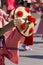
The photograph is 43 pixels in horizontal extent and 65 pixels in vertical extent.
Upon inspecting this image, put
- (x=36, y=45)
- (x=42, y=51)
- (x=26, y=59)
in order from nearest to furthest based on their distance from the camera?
(x=26, y=59) < (x=42, y=51) < (x=36, y=45)

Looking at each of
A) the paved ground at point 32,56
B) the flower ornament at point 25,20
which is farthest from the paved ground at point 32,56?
the flower ornament at point 25,20

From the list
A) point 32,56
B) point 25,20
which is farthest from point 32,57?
point 25,20

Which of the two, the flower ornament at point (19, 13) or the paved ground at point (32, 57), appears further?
the paved ground at point (32, 57)

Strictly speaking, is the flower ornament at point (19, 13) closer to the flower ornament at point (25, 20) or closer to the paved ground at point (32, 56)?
the flower ornament at point (25, 20)

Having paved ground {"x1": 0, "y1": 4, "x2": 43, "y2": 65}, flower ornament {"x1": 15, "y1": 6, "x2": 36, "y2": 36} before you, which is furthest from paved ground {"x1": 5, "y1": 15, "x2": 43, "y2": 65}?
flower ornament {"x1": 15, "y1": 6, "x2": 36, "y2": 36}

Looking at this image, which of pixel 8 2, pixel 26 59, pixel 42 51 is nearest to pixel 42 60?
pixel 26 59

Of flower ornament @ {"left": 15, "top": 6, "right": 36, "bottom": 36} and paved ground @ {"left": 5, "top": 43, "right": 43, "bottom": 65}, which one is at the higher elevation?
flower ornament @ {"left": 15, "top": 6, "right": 36, "bottom": 36}

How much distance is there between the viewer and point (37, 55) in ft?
20.8

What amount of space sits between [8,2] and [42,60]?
5.15 ft

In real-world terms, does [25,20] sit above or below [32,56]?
above

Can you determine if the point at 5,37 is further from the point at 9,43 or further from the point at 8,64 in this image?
the point at 8,64

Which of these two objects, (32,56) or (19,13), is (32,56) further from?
(19,13)

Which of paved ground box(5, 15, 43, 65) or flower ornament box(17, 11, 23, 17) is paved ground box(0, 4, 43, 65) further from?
flower ornament box(17, 11, 23, 17)

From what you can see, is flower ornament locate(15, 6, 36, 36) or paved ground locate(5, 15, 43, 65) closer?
flower ornament locate(15, 6, 36, 36)
